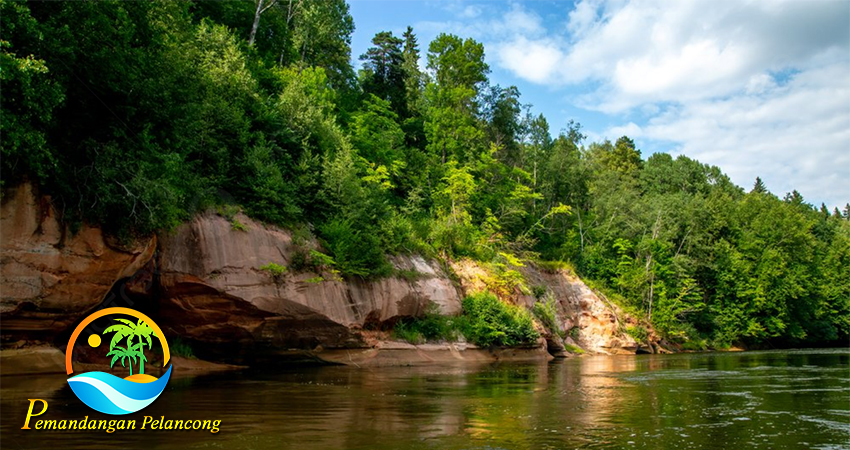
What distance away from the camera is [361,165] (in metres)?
32.2

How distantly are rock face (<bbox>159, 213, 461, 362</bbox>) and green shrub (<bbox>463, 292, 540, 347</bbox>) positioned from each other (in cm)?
686

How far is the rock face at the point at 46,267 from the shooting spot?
42.7ft

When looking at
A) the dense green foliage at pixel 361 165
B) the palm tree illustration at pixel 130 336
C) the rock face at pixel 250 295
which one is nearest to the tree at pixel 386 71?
the dense green foliage at pixel 361 165

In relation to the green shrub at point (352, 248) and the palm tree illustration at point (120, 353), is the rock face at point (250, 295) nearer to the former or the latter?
the green shrub at point (352, 248)

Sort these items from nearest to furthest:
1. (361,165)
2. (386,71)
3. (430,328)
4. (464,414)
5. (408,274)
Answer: (464,414), (430,328), (408,274), (361,165), (386,71)

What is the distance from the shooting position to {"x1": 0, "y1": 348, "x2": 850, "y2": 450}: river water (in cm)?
732

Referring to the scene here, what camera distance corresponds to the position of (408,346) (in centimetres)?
2534

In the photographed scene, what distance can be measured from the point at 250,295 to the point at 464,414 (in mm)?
11414

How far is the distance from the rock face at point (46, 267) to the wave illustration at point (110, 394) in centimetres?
538

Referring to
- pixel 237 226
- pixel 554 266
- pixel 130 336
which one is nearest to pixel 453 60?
pixel 554 266

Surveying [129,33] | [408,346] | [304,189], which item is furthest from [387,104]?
[129,33]

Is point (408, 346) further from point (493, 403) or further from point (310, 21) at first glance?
point (310, 21)

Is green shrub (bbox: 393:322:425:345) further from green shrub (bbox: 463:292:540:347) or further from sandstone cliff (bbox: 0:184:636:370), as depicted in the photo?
green shrub (bbox: 463:292:540:347)

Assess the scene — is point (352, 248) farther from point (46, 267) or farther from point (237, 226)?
point (46, 267)
